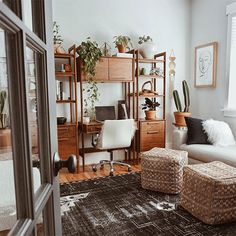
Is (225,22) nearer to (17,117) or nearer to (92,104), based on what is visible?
(92,104)

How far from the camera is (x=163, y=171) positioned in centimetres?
264

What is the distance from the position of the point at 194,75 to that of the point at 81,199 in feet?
10.2

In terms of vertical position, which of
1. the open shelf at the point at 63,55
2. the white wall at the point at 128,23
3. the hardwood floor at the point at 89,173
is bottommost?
the hardwood floor at the point at 89,173

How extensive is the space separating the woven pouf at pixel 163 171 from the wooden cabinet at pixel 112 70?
143cm

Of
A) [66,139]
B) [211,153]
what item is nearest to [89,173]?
[66,139]

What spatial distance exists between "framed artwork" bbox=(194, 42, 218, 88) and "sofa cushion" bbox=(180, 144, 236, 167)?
4.43ft

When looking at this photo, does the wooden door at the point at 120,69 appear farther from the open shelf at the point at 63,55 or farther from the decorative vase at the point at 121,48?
the open shelf at the point at 63,55

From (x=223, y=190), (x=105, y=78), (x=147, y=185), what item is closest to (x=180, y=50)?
(x=105, y=78)

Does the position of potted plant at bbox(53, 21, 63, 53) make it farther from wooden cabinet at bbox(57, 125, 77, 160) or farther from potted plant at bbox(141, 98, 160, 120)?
potted plant at bbox(141, 98, 160, 120)

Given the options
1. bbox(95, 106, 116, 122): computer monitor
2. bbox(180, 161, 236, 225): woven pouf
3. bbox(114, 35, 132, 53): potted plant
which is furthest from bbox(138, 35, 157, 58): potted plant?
bbox(180, 161, 236, 225): woven pouf

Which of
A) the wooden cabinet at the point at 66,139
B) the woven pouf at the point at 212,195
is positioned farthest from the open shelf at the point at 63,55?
the woven pouf at the point at 212,195

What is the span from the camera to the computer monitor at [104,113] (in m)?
3.87

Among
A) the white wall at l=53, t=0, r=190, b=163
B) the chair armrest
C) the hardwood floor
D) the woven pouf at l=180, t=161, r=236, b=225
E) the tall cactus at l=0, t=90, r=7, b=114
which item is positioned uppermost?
the white wall at l=53, t=0, r=190, b=163

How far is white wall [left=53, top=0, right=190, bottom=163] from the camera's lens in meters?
3.74
